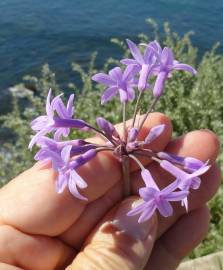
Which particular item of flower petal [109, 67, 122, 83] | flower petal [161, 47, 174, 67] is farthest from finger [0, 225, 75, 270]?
flower petal [161, 47, 174, 67]

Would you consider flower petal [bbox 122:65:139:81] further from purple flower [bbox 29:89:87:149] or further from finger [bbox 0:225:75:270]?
finger [bbox 0:225:75:270]

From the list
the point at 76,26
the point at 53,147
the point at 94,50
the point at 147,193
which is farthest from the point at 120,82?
the point at 76,26

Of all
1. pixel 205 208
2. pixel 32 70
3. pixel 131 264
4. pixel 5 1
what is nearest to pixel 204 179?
pixel 205 208

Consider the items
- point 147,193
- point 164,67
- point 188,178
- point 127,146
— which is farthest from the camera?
point 164,67

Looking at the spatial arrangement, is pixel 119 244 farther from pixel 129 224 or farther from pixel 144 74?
pixel 144 74

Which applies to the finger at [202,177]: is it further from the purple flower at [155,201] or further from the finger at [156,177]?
the purple flower at [155,201]

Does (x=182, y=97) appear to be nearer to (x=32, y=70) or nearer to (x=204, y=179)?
(x=204, y=179)
